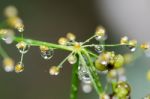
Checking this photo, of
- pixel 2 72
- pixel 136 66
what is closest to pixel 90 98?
pixel 136 66

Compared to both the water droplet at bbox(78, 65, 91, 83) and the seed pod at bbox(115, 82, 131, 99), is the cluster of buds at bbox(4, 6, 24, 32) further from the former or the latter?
the seed pod at bbox(115, 82, 131, 99)

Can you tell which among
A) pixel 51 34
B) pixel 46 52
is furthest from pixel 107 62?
pixel 51 34

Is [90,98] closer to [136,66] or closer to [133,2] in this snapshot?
[136,66]

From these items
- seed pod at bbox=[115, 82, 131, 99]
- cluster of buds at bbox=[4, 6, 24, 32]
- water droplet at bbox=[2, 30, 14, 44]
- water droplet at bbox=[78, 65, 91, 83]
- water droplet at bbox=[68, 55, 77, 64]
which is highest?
cluster of buds at bbox=[4, 6, 24, 32]

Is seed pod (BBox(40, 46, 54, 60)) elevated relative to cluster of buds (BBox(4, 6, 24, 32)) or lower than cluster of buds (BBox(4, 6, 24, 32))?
lower

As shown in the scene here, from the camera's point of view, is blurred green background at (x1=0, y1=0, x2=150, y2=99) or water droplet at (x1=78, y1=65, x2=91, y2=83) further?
blurred green background at (x1=0, y1=0, x2=150, y2=99)

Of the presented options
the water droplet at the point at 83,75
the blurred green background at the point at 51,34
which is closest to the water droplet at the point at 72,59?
the water droplet at the point at 83,75

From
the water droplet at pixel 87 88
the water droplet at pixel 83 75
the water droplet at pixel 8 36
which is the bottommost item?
the water droplet at pixel 87 88

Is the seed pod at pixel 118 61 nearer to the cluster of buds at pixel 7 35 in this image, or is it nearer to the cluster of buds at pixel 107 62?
→ the cluster of buds at pixel 107 62

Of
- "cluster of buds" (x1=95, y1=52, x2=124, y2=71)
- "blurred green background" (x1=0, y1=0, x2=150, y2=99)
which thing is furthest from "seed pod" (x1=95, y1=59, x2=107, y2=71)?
"blurred green background" (x1=0, y1=0, x2=150, y2=99)

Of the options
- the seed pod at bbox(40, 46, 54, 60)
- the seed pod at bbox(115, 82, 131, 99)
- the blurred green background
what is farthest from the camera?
the blurred green background
